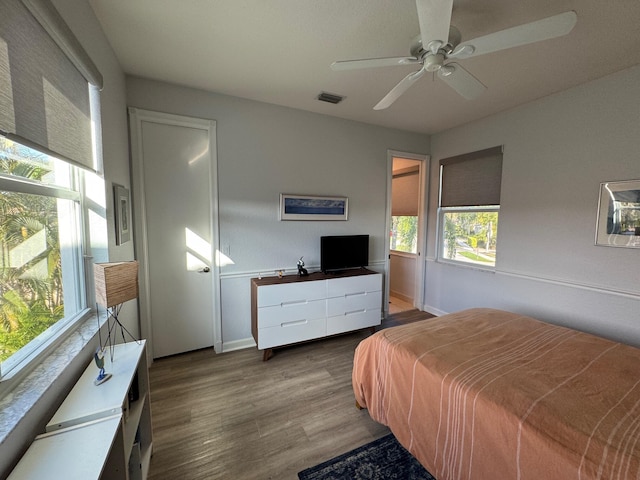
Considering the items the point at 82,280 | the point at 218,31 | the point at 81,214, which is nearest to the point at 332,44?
the point at 218,31

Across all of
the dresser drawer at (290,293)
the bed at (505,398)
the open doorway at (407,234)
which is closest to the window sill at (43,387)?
the dresser drawer at (290,293)

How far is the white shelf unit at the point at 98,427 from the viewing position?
2.70ft

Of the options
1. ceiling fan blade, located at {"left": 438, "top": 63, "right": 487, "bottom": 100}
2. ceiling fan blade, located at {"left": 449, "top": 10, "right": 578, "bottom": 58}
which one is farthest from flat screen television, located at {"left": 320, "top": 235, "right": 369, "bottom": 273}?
ceiling fan blade, located at {"left": 449, "top": 10, "right": 578, "bottom": 58}

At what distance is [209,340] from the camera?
9.17 feet

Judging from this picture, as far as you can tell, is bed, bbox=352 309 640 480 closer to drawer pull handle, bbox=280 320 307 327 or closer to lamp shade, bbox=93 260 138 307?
drawer pull handle, bbox=280 320 307 327

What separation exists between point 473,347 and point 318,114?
9.17 ft

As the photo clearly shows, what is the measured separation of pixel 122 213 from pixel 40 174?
2.76ft

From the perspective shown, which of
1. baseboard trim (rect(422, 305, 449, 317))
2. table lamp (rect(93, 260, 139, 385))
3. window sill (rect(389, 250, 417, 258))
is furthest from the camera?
window sill (rect(389, 250, 417, 258))

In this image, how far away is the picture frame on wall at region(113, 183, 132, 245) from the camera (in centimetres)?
187

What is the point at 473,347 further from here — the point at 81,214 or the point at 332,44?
the point at 81,214

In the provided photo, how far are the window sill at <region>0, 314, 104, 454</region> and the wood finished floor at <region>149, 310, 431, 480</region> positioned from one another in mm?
815

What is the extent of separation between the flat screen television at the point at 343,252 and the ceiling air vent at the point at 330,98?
147 centimetres

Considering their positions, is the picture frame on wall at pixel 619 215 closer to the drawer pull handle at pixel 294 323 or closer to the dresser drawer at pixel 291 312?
the dresser drawer at pixel 291 312

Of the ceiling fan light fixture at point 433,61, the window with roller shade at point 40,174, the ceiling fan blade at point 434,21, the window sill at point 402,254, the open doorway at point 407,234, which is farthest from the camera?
the window sill at point 402,254
